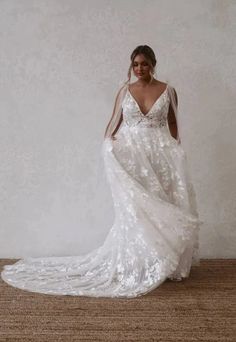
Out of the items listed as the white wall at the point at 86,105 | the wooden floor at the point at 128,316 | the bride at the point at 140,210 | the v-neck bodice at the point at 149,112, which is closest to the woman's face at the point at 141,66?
the bride at the point at 140,210

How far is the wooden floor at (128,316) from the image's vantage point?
1.85 meters

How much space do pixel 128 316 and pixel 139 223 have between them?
24.6 inches

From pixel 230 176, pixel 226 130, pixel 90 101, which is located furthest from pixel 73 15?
pixel 230 176

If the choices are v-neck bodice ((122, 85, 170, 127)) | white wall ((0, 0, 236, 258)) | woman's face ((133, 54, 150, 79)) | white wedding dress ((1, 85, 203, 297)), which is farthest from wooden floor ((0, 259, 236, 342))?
woman's face ((133, 54, 150, 79))

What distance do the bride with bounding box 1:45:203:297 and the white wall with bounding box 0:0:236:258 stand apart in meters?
0.48

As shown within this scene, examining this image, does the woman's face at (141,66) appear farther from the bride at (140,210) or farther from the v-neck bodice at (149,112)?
the v-neck bodice at (149,112)

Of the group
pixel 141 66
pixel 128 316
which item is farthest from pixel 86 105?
pixel 128 316

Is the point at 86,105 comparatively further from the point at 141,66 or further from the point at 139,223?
the point at 139,223

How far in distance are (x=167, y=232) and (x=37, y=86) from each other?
1.72 m

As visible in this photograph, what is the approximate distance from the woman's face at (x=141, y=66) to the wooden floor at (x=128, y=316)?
58.1 inches

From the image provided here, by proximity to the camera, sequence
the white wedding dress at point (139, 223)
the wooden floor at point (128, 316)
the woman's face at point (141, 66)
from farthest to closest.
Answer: the woman's face at point (141, 66)
the white wedding dress at point (139, 223)
the wooden floor at point (128, 316)

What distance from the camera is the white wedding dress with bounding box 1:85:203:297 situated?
2467mm

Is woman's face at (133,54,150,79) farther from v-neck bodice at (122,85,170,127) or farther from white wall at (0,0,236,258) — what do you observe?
white wall at (0,0,236,258)

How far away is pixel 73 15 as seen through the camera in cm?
323
